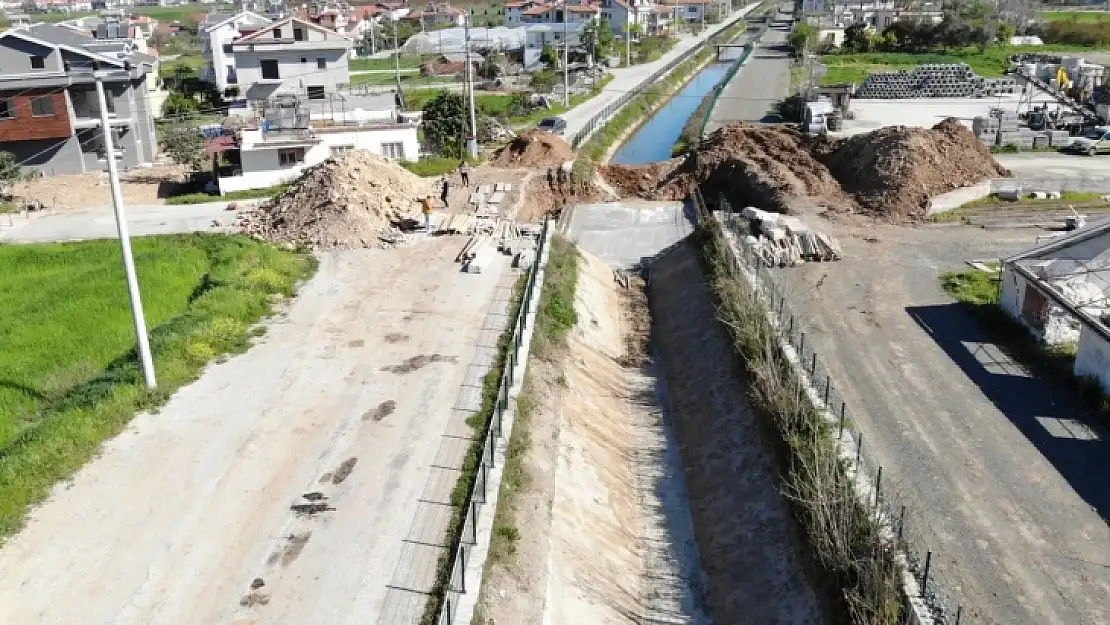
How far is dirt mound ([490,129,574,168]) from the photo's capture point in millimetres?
35750

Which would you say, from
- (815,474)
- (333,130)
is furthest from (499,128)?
(815,474)

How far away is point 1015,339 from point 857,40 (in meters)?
61.8

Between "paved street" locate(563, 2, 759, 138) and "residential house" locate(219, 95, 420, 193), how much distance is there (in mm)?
9068

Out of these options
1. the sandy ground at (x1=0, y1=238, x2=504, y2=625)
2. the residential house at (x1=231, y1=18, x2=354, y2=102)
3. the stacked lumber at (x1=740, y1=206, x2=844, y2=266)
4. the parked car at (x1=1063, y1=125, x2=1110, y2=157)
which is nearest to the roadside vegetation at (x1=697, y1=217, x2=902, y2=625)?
the sandy ground at (x1=0, y1=238, x2=504, y2=625)

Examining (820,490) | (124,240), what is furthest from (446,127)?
(820,490)

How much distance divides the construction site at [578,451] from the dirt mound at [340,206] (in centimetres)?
11

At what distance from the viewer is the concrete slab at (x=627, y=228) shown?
28797mm

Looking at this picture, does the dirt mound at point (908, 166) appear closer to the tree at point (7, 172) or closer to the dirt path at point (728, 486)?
the dirt path at point (728, 486)

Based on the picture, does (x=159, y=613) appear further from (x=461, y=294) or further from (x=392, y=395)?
(x=461, y=294)

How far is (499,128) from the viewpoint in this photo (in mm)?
46094

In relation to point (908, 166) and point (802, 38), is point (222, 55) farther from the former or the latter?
point (908, 166)

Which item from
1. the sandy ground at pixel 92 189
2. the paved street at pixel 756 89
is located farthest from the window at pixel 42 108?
the paved street at pixel 756 89

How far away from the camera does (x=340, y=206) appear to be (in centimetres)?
2788

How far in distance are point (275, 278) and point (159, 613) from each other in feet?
42.5
